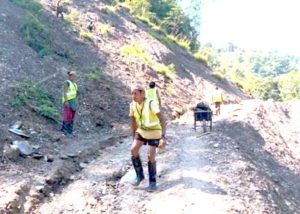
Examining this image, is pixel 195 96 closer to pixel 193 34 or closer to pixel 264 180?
pixel 264 180

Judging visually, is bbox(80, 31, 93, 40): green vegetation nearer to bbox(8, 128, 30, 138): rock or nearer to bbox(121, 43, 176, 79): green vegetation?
bbox(121, 43, 176, 79): green vegetation

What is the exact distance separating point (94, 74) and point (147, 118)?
36.0ft

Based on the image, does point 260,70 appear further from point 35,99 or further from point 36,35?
point 35,99

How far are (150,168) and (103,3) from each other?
2422 cm

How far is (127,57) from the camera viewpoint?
2369 cm

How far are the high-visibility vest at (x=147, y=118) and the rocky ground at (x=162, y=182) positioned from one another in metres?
1.11

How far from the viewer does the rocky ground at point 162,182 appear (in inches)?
308

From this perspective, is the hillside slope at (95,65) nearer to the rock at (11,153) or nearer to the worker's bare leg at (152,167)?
the rock at (11,153)

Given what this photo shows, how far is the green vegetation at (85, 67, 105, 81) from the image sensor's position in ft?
59.1

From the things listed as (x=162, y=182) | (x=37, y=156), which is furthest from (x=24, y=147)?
(x=162, y=182)

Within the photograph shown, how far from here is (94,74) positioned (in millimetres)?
18469

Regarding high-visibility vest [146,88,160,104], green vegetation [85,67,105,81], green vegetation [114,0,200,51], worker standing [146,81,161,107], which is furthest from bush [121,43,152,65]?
high-visibility vest [146,88,160,104]

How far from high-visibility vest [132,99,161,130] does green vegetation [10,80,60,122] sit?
606cm

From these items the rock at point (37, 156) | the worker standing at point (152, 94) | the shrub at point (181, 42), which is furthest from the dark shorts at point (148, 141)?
the shrub at point (181, 42)
